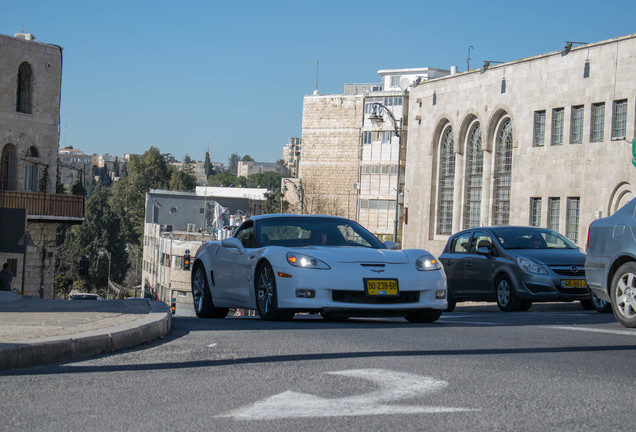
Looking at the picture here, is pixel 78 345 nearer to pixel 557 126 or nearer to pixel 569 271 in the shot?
pixel 569 271

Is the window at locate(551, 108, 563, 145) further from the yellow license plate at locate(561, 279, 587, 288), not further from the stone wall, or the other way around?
the stone wall

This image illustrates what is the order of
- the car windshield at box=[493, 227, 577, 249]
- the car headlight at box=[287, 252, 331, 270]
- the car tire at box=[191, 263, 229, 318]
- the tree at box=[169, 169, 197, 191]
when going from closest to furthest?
the car headlight at box=[287, 252, 331, 270], the car tire at box=[191, 263, 229, 318], the car windshield at box=[493, 227, 577, 249], the tree at box=[169, 169, 197, 191]

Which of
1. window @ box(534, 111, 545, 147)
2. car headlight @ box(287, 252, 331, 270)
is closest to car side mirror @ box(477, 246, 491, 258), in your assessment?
car headlight @ box(287, 252, 331, 270)

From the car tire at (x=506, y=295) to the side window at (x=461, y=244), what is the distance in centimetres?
150

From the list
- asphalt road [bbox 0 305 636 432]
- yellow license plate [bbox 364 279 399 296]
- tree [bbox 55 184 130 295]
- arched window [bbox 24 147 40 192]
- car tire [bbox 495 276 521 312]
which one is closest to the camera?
asphalt road [bbox 0 305 636 432]

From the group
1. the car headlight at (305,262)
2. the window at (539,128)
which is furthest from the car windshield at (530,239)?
the window at (539,128)

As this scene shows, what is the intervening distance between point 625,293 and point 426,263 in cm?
228

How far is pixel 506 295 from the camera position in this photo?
1742 cm

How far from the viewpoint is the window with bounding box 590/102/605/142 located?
136ft

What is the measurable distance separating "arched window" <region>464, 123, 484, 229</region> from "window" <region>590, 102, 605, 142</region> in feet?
36.9

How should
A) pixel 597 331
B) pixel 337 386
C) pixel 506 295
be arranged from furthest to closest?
pixel 506 295
pixel 597 331
pixel 337 386

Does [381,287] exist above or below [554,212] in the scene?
below

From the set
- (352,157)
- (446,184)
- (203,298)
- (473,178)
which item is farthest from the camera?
(352,157)

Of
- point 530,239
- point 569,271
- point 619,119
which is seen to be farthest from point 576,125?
point 569,271
